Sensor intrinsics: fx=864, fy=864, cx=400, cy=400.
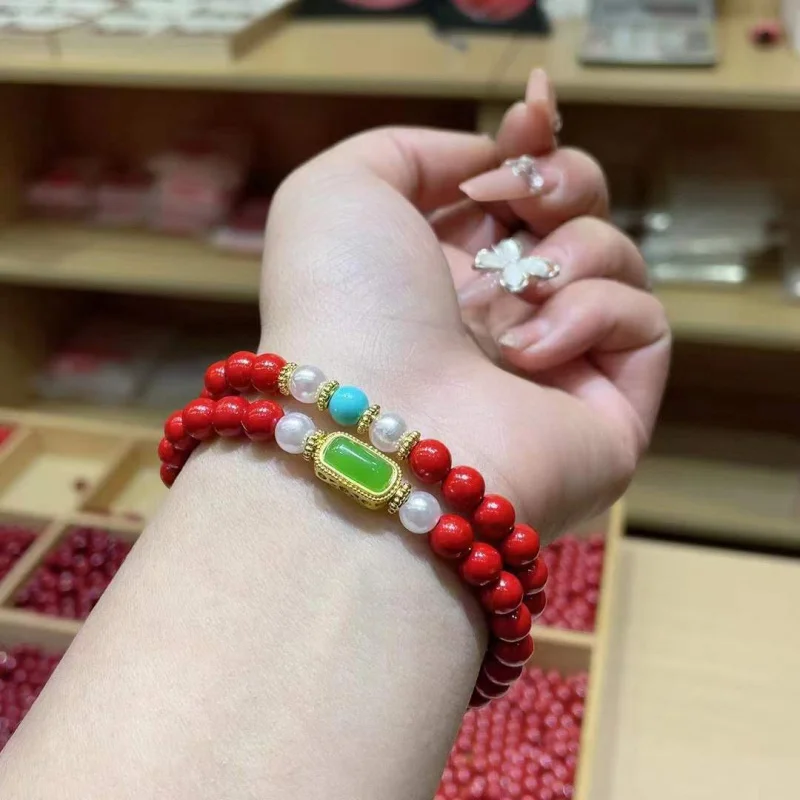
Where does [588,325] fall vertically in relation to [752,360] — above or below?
above

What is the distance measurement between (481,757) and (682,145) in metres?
1.00

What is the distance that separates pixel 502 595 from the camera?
1.57ft

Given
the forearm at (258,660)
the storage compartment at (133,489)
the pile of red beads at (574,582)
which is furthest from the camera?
the storage compartment at (133,489)

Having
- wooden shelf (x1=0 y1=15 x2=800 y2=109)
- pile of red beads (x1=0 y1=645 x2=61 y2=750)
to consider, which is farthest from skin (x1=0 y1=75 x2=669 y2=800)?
pile of red beads (x1=0 y1=645 x2=61 y2=750)

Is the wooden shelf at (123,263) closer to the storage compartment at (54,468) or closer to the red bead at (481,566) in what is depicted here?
the storage compartment at (54,468)

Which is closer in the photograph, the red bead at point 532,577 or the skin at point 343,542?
the skin at point 343,542

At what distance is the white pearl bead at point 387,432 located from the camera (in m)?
0.48

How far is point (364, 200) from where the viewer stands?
62cm

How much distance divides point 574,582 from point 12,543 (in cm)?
74

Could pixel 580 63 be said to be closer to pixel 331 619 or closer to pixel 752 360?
pixel 752 360

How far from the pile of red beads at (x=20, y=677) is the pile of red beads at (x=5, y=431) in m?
0.42

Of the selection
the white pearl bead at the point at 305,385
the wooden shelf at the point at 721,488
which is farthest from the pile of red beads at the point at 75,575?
the wooden shelf at the point at 721,488

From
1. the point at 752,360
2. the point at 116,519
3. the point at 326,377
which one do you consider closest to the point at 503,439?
the point at 326,377

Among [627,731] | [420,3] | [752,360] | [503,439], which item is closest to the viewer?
[503,439]
